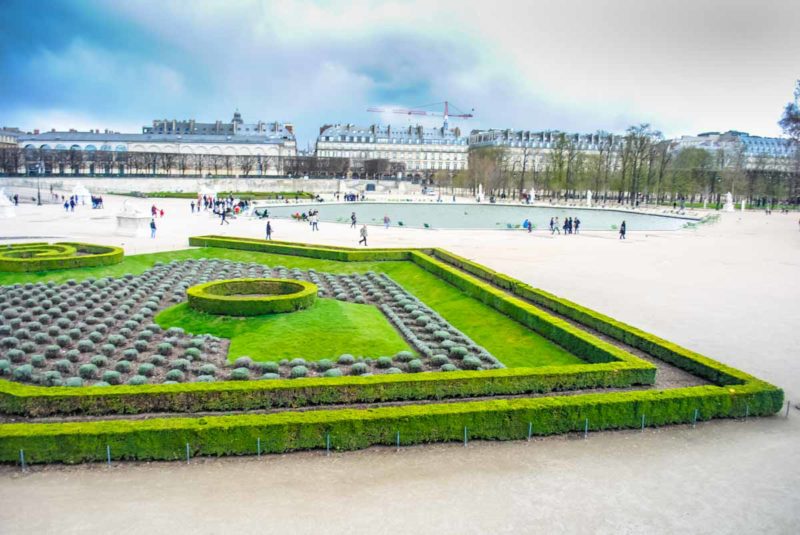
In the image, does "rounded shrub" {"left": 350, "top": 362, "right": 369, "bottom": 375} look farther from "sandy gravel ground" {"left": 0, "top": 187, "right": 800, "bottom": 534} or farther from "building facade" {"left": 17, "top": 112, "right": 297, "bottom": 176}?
"building facade" {"left": 17, "top": 112, "right": 297, "bottom": 176}

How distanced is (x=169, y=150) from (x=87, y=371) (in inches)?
4405

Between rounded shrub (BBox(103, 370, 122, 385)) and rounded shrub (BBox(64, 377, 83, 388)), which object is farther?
rounded shrub (BBox(103, 370, 122, 385))

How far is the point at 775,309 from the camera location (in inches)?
748

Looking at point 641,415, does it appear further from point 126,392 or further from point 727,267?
point 727,267

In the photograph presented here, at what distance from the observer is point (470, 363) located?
529 inches

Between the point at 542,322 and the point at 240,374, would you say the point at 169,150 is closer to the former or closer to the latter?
the point at 542,322

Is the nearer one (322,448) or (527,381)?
(322,448)

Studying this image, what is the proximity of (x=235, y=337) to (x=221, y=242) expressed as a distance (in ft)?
52.4

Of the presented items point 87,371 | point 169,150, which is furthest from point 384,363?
point 169,150

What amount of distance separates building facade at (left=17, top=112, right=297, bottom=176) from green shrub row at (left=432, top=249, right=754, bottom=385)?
273 ft

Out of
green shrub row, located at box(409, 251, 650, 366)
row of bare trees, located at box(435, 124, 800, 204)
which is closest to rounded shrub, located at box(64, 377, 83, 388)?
green shrub row, located at box(409, 251, 650, 366)

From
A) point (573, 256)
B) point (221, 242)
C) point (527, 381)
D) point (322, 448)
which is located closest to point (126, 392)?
point (322, 448)

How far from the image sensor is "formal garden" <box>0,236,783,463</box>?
9.74 metres

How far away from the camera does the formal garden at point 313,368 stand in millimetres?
9742
